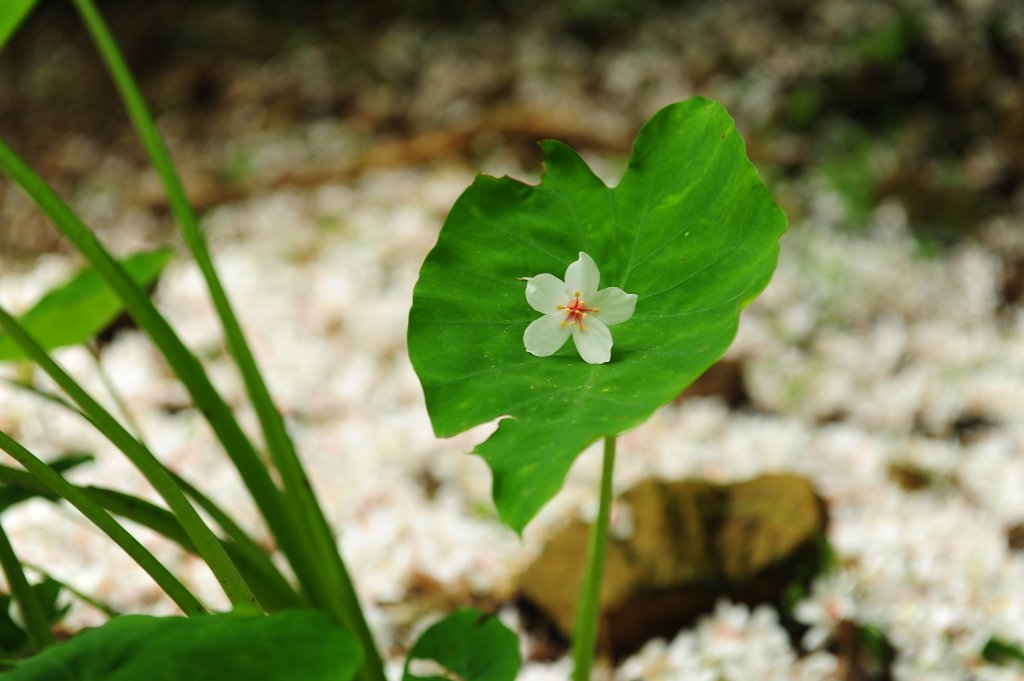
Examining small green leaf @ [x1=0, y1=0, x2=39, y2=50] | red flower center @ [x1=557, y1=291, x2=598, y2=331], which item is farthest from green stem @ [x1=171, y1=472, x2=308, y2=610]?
small green leaf @ [x1=0, y1=0, x2=39, y2=50]

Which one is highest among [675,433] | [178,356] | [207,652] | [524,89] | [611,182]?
[524,89]

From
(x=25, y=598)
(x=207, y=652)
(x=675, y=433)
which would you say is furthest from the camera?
(x=675, y=433)

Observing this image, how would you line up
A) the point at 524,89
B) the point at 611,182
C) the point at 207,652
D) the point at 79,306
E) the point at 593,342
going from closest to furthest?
the point at 207,652 → the point at 593,342 → the point at 79,306 → the point at 611,182 → the point at 524,89

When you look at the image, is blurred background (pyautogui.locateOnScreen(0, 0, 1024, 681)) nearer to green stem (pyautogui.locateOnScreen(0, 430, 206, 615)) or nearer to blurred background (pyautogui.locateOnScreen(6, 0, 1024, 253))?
blurred background (pyautogui.locateOnScreen(6, 0, 1024, 253))

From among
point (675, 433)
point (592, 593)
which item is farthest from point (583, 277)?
point (675, 433)

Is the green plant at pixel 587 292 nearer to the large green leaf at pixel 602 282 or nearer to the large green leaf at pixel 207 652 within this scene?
the large green leaf at pixel 602 282

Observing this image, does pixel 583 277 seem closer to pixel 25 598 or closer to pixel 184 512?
pixel 184 512

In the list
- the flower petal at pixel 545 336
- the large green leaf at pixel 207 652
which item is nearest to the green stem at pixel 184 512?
the large green leaf at pixel 207 652

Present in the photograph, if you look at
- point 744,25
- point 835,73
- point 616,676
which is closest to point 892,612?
point 616,676
